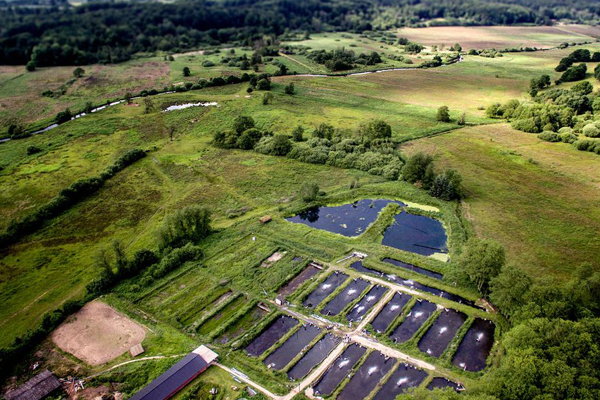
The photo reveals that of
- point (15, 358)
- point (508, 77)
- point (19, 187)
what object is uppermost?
point (508, 77)

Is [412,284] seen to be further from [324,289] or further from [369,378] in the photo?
[369,378]

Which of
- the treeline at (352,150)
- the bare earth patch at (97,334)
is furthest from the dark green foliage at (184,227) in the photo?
the treeline at (352,150)

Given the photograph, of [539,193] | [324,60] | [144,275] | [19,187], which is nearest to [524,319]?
[539,193]

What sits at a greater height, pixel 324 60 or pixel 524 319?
→ pixel 324 60

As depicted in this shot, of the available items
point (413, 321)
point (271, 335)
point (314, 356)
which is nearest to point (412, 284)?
point (413, 321)

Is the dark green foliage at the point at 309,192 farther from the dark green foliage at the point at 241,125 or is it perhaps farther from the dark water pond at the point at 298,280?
the dark green foliage at the point at 241,125

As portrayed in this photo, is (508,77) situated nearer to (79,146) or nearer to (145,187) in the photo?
(145,187)

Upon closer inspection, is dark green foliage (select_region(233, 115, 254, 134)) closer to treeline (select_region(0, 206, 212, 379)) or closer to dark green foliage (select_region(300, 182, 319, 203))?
dark green foliage (select_region(300, 182, 319, 203))
